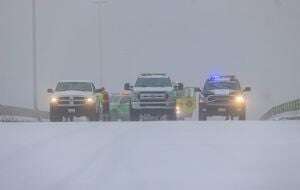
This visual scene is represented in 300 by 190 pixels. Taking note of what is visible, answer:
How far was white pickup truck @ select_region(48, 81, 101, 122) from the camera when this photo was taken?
117ft

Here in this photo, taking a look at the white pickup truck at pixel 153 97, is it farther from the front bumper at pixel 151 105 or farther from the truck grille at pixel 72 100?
the truck grille at pixel 72 100

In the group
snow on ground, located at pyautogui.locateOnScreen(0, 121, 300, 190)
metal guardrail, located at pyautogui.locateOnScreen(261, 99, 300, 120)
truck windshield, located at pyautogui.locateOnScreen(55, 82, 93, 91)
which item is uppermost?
truck windshield, located at pyautogui.locateOnScreen(55, 82, 93, 91)

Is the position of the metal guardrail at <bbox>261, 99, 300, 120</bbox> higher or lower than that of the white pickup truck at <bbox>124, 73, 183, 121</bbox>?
lower

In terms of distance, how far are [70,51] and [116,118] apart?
4410 inches

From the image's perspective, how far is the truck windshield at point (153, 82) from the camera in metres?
35.6

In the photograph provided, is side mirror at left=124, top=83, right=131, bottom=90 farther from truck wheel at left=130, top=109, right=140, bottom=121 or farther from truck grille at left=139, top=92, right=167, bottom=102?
truck wheel at left=130, top=109, right=140, bottom=121

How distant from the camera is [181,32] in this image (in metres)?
158

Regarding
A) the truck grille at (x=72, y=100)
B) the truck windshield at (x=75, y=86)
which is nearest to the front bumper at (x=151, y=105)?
the truck grille at (x=72, y=100)

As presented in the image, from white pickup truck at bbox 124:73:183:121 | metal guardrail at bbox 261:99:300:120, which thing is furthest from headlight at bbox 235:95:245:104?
metal guardrail at bbox 261:99:300:120

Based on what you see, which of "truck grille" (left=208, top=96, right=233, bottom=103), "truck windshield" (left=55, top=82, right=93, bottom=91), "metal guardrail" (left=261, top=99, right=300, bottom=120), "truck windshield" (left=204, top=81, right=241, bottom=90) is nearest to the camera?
"truck grille" (left=208, top=96, right=233, bottom=103)

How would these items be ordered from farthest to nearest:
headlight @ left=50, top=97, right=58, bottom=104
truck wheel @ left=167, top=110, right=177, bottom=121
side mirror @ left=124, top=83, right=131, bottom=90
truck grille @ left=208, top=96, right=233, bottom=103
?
headlight @ left=50, top=97, right=58, bottom=104, truck wheel @ left=167, top=110, right=177, bottom=121, truck grille @ left=208, top=96, right=233, bottom=103, side mirror @ left=124, top=83, right=131, bottom=90

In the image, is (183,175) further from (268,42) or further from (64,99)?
(268,42)

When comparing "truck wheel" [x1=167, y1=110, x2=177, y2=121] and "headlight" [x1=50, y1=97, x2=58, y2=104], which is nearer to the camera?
"truck wheel" [x1=167, y1=110, x2=177, y2=121]

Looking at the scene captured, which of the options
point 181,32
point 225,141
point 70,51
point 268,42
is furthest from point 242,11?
point 225,141
